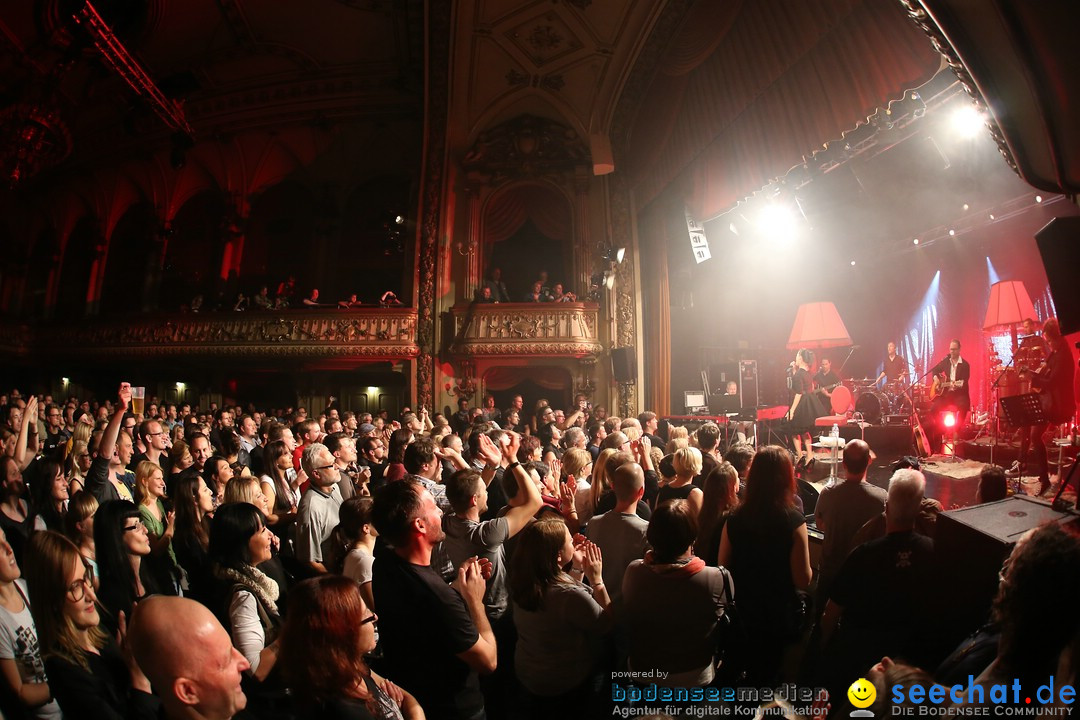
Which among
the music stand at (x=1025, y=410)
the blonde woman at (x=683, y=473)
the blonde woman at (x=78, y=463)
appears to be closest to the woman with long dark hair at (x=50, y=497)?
the blonde woman at (x=78, y=463)

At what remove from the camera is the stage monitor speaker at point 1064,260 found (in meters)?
2.72

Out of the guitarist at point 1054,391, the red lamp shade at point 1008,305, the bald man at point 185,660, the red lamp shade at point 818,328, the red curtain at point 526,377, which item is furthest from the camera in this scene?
the red curtain at point 526,377

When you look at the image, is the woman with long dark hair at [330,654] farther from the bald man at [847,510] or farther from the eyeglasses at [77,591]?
the bald man at [847,510]

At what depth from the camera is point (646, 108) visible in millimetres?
11969

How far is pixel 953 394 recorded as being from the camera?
9.46m

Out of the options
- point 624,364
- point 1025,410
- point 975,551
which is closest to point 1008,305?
point 1025,410

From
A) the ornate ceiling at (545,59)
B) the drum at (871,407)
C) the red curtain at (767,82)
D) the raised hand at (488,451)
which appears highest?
the ornate ceiling at (545,59)

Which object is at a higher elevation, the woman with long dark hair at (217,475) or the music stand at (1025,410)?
the music stand at (1025,410)

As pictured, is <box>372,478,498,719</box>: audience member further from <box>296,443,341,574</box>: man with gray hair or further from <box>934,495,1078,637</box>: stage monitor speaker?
<box>934,495,1078,637</box>: stage monitor speaker

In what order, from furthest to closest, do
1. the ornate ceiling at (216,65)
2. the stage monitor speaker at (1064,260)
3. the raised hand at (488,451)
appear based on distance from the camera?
1. the ornate ceiling at (216,65)
2. the raised hand at (488,451)
3. the stage monitor speaker at (1064,260)

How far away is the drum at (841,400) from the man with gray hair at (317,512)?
11.1 metres

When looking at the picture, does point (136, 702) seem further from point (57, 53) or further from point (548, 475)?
point (57, 53)

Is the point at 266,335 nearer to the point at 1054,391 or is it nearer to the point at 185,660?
the point at 185,660

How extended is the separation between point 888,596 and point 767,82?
20.2 ft
